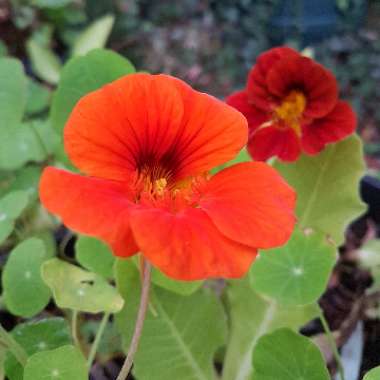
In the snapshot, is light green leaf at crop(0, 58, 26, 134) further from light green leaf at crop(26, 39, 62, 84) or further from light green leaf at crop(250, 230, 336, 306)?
light green leaf at crop(26, 39, 62, 84)

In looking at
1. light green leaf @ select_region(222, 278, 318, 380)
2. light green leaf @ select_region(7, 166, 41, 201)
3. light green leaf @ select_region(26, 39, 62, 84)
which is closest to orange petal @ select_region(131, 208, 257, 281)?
light green leaf @ select_region(222, 278, 318, 380)

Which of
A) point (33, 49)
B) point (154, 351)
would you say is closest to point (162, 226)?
point (154, 351)

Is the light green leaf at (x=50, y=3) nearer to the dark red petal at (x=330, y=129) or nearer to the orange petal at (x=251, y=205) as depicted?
the dark red petal at (x=330, y=129)

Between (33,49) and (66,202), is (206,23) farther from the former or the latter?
(66,202)

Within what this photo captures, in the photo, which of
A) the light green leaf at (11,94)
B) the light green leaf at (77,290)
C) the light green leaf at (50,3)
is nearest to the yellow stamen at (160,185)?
the light green leaf at (77,290)

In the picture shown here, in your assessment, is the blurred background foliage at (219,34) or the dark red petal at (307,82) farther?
the blurred background foliage at (219,34)
